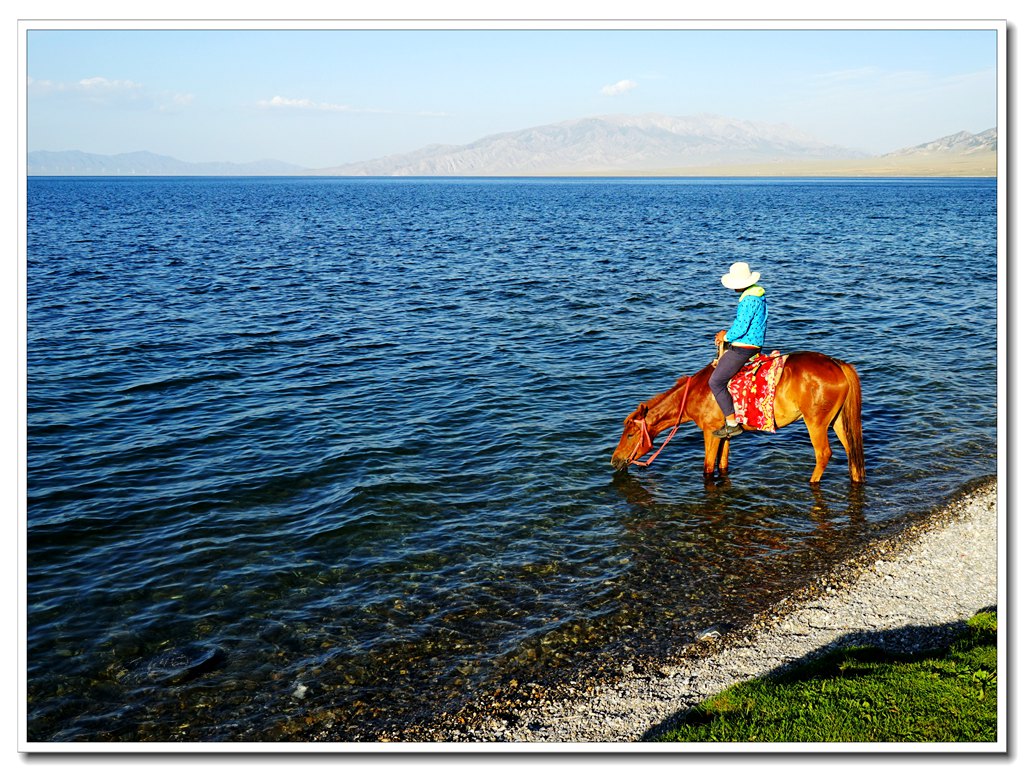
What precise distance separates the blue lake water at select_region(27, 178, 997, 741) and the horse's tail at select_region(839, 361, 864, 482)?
1.20 feet

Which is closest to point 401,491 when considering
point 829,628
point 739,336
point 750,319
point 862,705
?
point 739,336

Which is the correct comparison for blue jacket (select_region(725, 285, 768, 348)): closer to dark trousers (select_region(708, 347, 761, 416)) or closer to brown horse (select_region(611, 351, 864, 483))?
dark trousers (select_region(708, 347, 761, 416))

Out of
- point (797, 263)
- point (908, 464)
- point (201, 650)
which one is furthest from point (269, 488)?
point (797, 263)

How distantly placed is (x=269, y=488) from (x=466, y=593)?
545 centimetres

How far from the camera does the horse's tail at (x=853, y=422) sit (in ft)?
47.0

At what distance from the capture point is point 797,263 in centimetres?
4912

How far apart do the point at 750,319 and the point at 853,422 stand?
2785 millimetres

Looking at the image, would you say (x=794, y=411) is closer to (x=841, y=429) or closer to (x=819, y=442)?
(x=819, y=442)

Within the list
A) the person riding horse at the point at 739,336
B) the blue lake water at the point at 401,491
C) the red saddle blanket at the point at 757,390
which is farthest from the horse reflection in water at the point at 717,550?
the person riding horse at the point at 739,336

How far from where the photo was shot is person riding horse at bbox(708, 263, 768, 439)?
13922 mm

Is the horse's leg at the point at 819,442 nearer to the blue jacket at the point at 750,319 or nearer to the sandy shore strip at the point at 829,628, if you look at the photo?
the blue jacket at the point at 750,319

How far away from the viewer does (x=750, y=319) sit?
14148 mm
